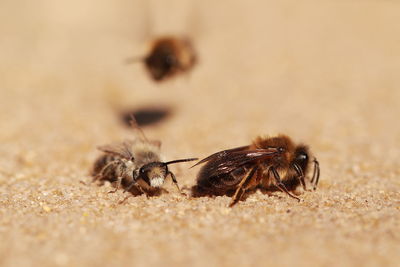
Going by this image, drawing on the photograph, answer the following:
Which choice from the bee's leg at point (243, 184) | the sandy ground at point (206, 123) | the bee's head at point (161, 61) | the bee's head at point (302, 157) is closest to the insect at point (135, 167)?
the sandy ground at point (206, 123)

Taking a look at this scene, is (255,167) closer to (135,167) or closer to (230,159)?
(230,159)

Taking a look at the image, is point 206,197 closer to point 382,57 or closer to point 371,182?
point 371,182

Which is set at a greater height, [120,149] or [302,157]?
[120,149]

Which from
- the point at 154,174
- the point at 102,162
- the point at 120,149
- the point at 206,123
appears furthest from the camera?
the point at 206,123

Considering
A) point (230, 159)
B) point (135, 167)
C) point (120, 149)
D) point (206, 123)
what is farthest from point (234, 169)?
point (206, 123)

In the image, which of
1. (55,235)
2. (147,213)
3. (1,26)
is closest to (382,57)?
(147,213)

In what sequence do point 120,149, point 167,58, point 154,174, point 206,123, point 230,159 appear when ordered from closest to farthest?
point 230,159, point 154,174, point 120,149, point 167,58, point 206,123
